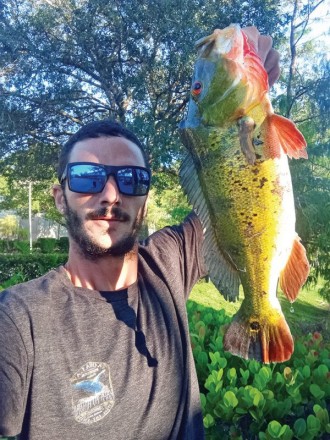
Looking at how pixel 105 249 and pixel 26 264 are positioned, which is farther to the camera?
pixel 26 264

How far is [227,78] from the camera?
186 cm

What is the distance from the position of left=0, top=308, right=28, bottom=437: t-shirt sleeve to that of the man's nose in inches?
21.7

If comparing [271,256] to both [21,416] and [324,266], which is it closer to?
[21,416]

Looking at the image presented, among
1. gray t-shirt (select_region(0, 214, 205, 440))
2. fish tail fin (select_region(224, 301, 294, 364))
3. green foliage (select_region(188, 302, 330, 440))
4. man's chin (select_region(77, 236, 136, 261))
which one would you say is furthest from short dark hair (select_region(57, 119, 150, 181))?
green foliage (select_region(188, 302, 330, 440))

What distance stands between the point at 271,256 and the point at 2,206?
31.9 metres

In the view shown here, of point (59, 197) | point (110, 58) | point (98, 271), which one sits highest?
point (110, 58)

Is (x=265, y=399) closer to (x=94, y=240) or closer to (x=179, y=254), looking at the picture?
(x=179, y=254)

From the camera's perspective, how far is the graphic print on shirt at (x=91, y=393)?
1.66 meters

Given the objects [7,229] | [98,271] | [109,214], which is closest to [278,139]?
[109,214]

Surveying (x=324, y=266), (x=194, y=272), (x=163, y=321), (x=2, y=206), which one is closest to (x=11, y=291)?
(x=163, y=321)

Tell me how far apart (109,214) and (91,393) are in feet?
2.07

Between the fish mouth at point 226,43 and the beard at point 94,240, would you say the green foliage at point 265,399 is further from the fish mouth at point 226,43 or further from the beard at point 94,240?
the fish mouth at point 226,43

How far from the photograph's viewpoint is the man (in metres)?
1.62

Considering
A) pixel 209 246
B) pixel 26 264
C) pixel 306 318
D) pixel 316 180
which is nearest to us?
pixel 209 246
